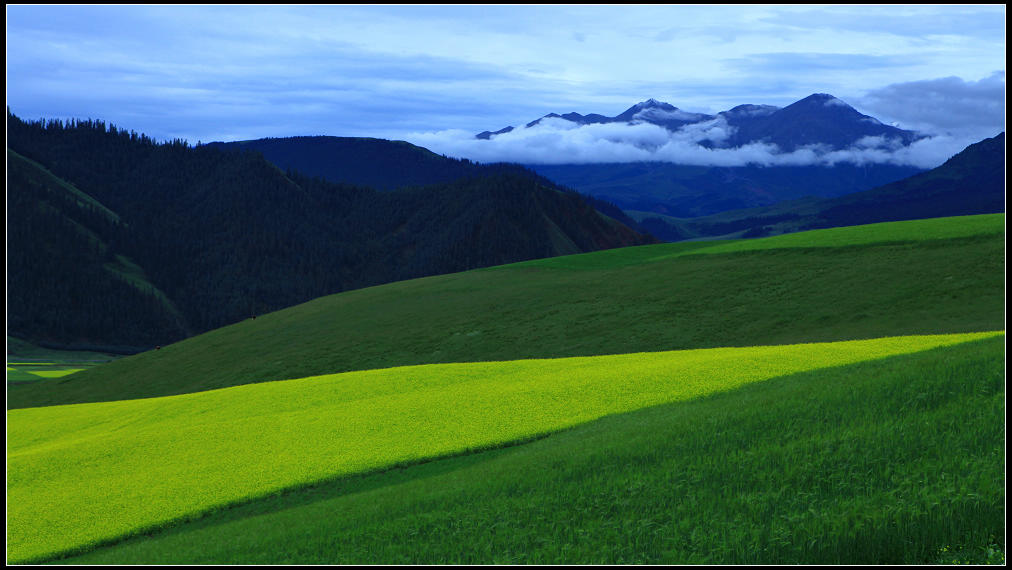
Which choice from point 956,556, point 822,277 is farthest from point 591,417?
point 822,277

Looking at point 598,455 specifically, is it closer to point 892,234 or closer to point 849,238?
point 892,234

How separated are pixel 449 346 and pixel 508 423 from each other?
107 feet

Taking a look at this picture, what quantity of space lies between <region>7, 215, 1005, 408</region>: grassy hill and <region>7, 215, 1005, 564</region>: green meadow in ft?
1.71

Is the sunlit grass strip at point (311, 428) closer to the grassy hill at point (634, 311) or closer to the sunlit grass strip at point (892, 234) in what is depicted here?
the grassy hill at point (634, 311)

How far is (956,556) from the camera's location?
12469 mm

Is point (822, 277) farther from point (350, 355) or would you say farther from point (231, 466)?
point (231, 466)

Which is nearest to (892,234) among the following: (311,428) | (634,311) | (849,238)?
(849,238)

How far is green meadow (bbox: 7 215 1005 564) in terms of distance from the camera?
13781 millimetres

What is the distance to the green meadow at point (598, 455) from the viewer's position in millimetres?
13781

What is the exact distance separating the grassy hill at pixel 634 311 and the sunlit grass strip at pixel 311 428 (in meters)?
12.3

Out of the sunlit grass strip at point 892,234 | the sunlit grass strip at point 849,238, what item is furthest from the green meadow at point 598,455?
the sunlit grass strip at point 849,238

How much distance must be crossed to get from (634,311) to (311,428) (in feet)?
112

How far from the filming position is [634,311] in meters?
58.1

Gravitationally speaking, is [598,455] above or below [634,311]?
below
